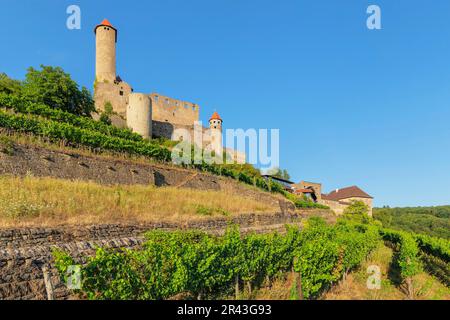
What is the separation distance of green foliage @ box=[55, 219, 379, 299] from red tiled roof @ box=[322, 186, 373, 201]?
174 ft

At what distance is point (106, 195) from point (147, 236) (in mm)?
5603

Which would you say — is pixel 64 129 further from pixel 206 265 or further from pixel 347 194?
pixel 347 194

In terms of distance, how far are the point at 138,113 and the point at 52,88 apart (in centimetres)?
1163

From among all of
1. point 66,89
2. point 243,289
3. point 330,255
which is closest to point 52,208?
point 243,289

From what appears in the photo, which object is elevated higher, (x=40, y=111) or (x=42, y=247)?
(x=40, y=111)

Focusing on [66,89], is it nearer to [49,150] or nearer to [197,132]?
[49,150]

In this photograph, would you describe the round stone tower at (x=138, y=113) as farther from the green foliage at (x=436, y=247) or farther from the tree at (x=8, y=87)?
the green foliage at (x=436, y=247)

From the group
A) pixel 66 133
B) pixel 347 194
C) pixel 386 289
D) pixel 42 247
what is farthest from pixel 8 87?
pixel 347 194

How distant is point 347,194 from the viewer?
62.2 m

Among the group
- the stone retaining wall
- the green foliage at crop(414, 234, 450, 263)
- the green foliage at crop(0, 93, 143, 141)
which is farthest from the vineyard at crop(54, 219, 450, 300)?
the green foliage at crop(0, 93, 143, 141)

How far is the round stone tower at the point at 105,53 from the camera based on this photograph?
43.0 meters

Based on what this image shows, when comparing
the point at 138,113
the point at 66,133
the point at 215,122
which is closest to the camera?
the point at 66,133

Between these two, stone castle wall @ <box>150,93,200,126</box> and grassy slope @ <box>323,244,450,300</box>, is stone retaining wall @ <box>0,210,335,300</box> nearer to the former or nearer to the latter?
grassy slope @ <box>323,244,450,300</box>

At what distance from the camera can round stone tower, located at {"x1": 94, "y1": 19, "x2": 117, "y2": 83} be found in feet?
141
